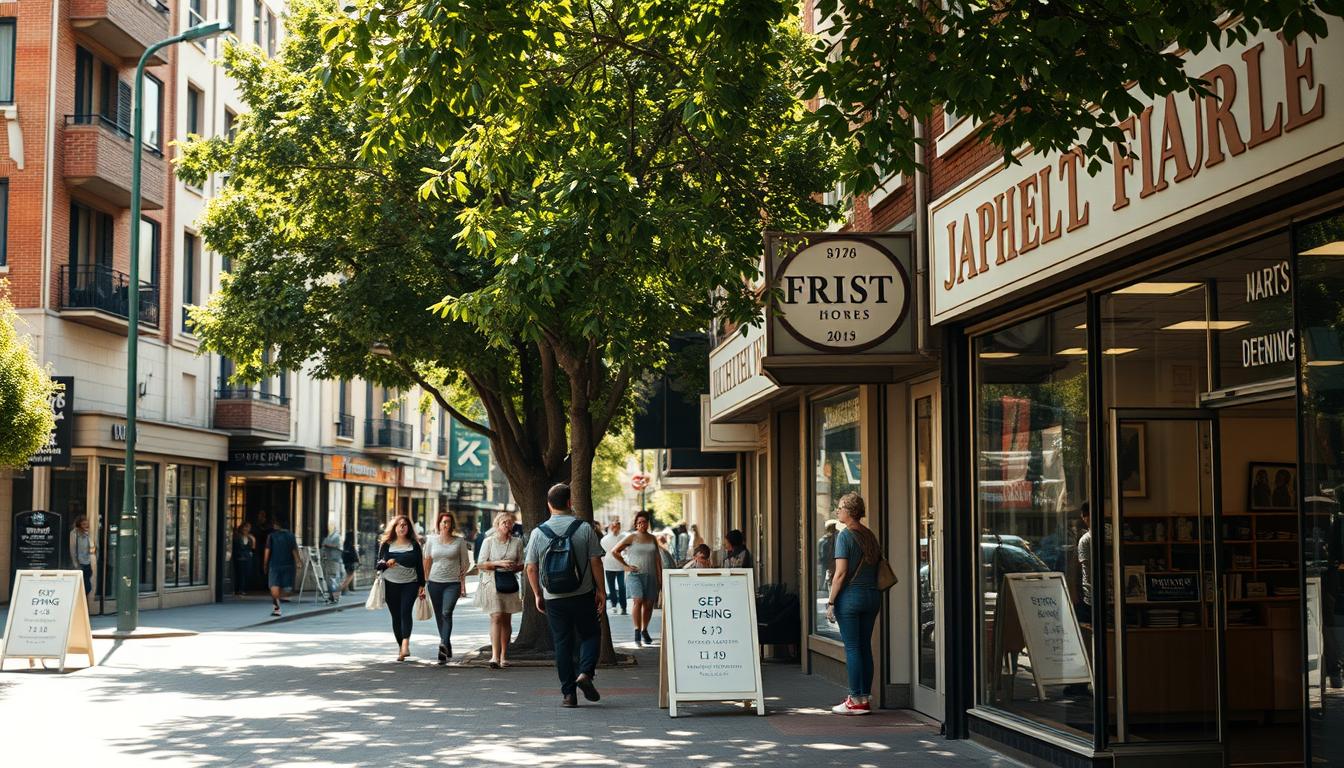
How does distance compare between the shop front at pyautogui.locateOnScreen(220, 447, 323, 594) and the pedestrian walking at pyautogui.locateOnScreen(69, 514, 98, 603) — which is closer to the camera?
the pedestrian walking at pyautogui.locateOnScreen(69, 514, 98, 603)

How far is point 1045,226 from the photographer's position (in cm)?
910

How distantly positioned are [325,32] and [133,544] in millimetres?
16296

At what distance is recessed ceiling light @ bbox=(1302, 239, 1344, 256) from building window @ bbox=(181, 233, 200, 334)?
3062 centimetres

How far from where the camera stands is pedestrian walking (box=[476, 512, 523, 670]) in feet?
56.6

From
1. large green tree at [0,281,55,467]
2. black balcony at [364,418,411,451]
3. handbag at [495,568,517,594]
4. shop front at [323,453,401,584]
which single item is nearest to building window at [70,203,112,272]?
large green tree at [0,281,55,467]

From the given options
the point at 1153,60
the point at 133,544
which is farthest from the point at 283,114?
the point at 1153,60

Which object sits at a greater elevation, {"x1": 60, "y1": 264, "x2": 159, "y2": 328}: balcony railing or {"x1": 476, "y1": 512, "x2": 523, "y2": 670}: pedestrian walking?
{"x1": 60, "y1": 264, "x2": 159, "y2": 328}: balcony railing

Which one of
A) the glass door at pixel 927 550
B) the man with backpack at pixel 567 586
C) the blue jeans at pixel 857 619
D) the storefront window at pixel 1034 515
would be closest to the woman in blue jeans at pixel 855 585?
the blue jeans at pixel 857 619

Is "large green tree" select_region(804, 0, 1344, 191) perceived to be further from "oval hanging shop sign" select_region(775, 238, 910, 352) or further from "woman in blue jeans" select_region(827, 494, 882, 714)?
"woman in blue jeans" select_region(827, 494, 882, 714)

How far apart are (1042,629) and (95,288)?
926 inches

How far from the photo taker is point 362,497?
48.6m

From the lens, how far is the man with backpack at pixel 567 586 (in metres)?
13.0

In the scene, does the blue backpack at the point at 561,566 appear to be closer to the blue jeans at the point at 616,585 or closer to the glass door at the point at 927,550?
the glass door at the point at 927,550

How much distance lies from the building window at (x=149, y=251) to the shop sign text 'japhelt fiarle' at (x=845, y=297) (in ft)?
76.5
